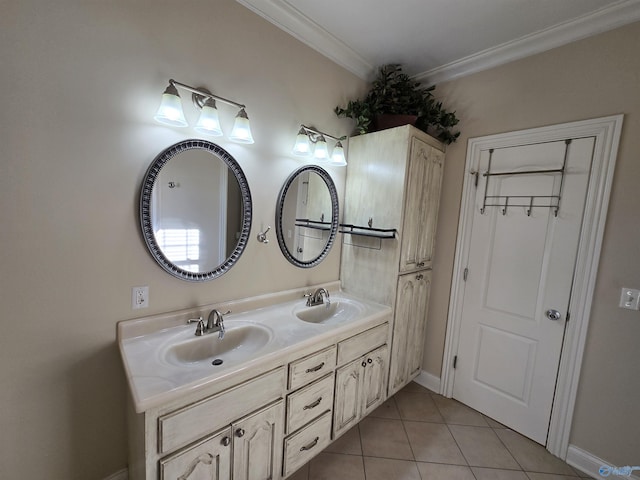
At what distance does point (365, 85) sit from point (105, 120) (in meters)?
1.88

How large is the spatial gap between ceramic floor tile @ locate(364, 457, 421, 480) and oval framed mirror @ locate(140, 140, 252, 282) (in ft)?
4.82

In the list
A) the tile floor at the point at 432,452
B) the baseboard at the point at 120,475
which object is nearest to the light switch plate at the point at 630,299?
the tile floor at the point at 432,452

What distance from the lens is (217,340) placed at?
138 centimetres

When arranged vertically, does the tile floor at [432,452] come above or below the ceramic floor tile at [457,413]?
below

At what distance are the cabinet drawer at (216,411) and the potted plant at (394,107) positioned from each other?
183 centimetres

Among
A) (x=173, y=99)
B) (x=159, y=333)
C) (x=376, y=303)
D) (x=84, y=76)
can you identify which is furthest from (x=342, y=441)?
(x=84, y=76)

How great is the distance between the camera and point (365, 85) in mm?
2256

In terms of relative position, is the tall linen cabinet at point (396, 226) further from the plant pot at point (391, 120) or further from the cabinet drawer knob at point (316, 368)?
the cabinet drawer knob at point (316, 368)

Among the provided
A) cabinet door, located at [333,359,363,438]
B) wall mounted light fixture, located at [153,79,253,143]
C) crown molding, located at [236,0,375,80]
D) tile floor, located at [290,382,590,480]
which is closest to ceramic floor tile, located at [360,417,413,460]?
tile floor, located at [290,382,590,480]

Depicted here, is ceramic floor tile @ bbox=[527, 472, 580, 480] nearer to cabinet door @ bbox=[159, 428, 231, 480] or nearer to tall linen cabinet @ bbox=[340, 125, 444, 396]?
tall linen cabinet @ bbox=[340, 125, 444, 396]

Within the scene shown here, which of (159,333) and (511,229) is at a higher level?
(511,229)

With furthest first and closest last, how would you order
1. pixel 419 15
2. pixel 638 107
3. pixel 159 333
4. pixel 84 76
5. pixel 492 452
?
pixel 492 452
pixel 419 15
pixel 638 107
pixel 159 333
pixel 84 76

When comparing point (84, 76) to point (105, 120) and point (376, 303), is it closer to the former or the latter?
point (105, 120)

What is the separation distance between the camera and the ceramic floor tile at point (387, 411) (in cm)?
207
